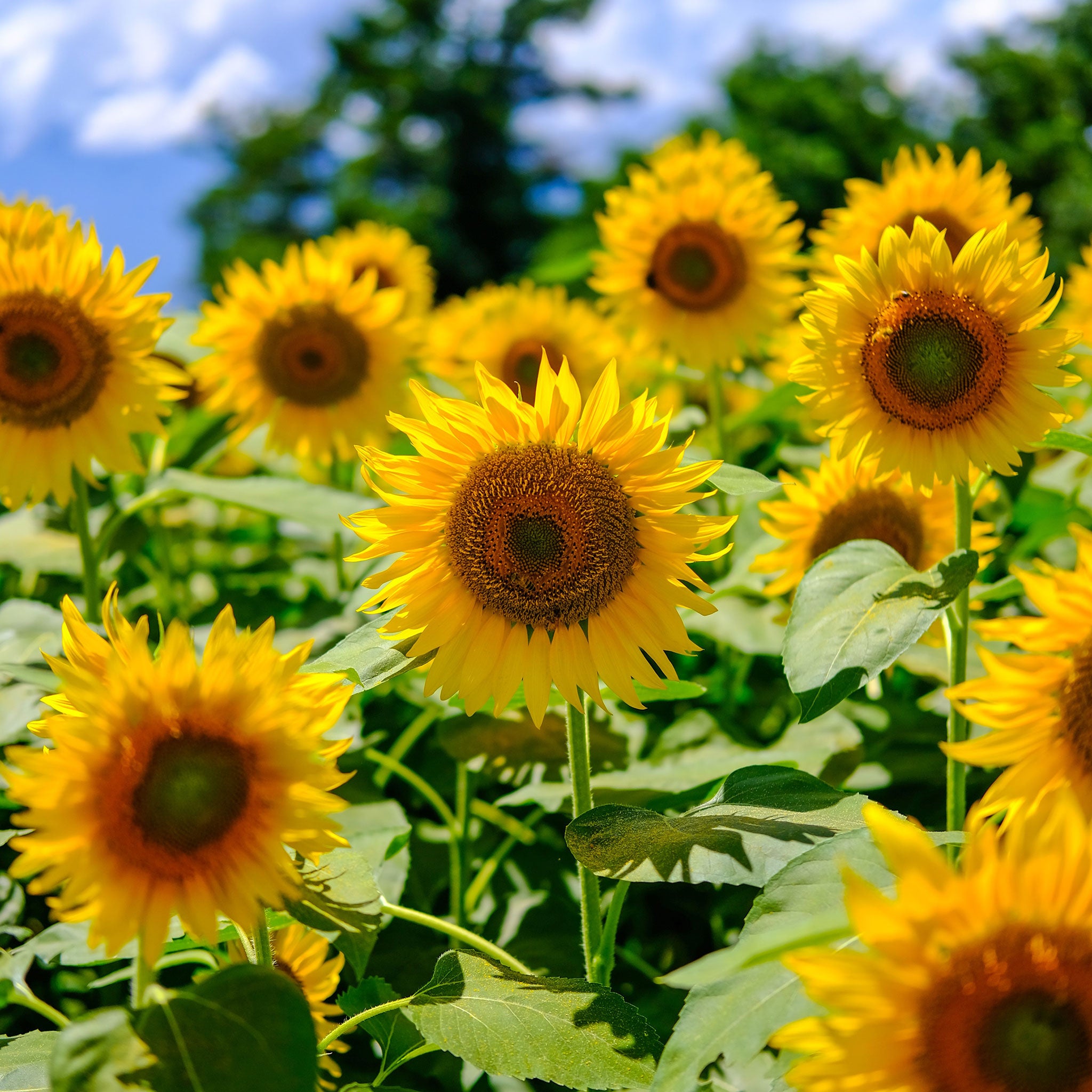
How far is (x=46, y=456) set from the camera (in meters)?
2.16

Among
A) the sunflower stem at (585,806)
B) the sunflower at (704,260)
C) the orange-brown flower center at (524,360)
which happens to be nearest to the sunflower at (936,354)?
the sunflower stem at (585,806)

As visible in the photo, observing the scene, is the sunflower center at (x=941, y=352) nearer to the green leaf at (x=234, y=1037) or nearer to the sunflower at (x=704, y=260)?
the green leaf at (x=234, y=1037)

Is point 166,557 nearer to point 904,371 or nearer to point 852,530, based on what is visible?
point 852,530

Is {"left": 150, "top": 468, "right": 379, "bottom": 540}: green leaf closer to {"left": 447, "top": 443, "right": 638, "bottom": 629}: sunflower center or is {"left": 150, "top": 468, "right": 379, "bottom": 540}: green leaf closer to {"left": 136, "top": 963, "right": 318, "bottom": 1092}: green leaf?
{"left": 447, "top": 443, "right": 638, "bottom": 629}: sunflower center

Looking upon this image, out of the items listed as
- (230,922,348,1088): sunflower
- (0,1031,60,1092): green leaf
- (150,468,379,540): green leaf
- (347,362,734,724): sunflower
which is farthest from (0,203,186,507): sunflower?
(0,1031,60,1092): green leaf

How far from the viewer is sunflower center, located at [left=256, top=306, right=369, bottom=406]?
307cm

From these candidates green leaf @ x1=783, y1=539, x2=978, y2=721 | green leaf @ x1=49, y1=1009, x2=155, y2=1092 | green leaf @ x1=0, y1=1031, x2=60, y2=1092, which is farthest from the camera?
green leaf @ x1=783, y1=539, x2=978, y2=721

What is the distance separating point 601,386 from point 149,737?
67cm

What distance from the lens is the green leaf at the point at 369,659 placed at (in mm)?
1351

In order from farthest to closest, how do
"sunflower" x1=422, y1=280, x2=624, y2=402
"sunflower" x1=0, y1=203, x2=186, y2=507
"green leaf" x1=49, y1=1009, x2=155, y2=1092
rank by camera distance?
"sunflower" x1=422, y1=280, x2=624, y2=402
"sunflower" x1=0, y1=203, x2=186, y2=507
"green leaf" x1=49, y1=1009, x2=155, y2=1092

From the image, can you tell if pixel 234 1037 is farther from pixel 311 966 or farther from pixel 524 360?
pixel 524 360

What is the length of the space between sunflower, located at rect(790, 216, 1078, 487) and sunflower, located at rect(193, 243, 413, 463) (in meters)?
1.75

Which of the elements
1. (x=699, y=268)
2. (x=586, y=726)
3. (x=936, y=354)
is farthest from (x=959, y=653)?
(x=699, y=268)

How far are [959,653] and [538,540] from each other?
576mm
